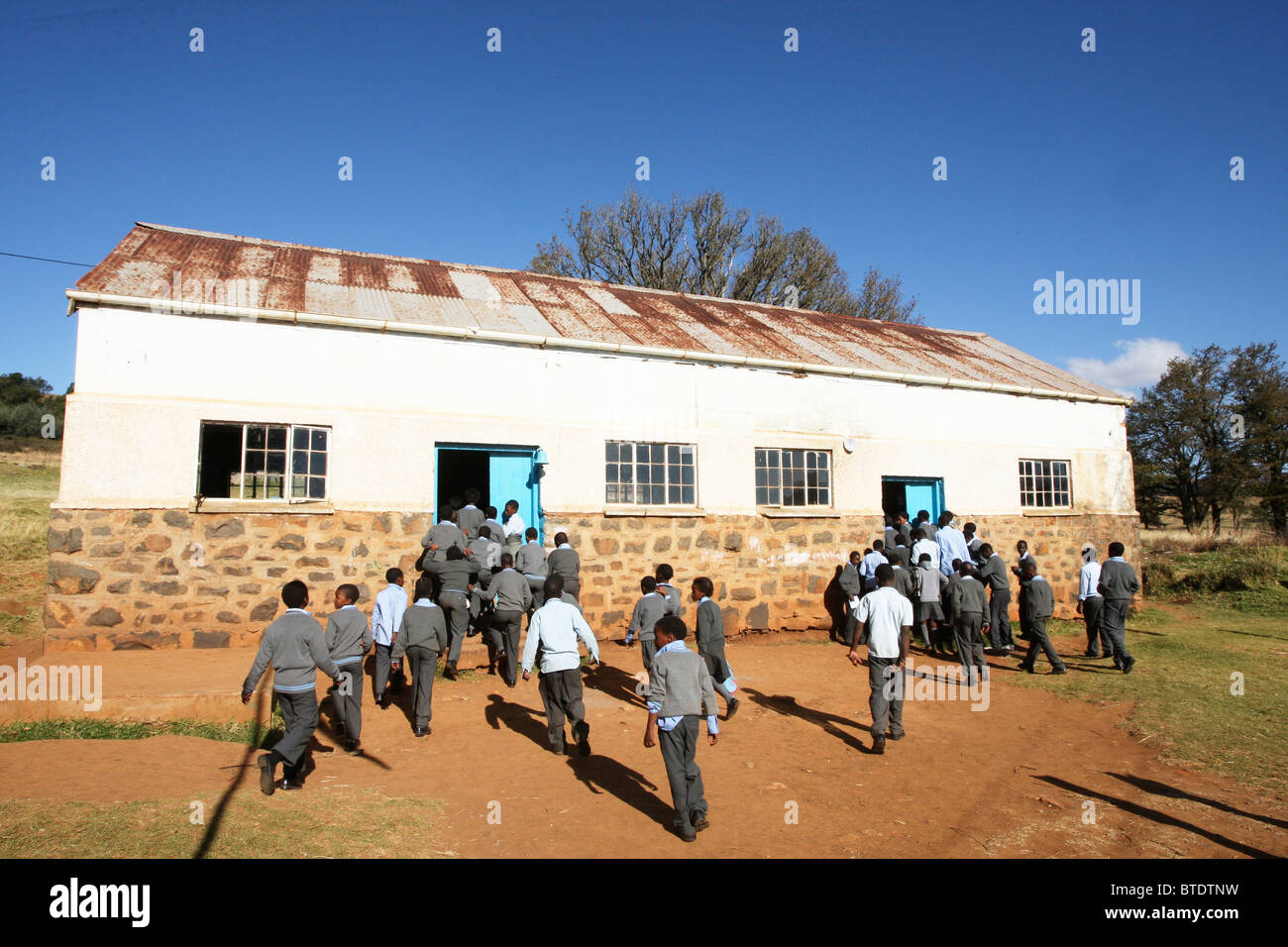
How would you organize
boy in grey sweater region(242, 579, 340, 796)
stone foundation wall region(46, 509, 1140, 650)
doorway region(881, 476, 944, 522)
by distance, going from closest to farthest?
boy in grey sweater region(242, 579, 340, 796) → stone foundation wall region(46, 509, 1140, 650) → doorway region(881, 476, 944, 522)

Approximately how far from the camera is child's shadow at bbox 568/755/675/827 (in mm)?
6230

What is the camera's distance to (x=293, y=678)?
6254 mm

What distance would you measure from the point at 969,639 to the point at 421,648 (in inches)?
293

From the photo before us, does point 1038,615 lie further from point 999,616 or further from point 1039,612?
point 999,616

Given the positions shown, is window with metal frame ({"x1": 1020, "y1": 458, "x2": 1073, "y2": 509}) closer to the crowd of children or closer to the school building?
the school building

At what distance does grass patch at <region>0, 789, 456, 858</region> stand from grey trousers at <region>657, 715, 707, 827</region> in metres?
1.63

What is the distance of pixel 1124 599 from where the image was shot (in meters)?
11.1

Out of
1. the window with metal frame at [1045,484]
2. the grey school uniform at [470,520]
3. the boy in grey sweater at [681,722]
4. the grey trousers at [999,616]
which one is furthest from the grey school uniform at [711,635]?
the window with metal frame at [1045,484]

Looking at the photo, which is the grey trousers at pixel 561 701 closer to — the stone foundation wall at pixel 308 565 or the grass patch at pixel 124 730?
the grass patch at pixel 124 730

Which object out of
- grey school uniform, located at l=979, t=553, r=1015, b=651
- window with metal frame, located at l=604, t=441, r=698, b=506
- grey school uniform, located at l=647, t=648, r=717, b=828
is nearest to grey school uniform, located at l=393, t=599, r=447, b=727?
grey school uniform, located at l=647, t=648, r=717, b=828

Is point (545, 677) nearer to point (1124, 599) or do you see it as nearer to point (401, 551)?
point (401, 551)

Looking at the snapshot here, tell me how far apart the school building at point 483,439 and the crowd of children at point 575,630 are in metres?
0.97
